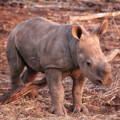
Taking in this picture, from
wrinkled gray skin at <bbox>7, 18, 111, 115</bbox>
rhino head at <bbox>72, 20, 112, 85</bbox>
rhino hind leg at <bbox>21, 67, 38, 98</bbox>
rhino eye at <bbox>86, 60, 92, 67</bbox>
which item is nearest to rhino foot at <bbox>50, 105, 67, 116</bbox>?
wrinkled gray skin at <bbox>7, 18, 111, 115</bbox>

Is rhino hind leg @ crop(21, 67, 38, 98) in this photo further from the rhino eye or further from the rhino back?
the rhino eye

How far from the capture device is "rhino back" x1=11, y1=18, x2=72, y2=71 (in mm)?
8523

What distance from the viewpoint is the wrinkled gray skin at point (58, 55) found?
815 centimetres

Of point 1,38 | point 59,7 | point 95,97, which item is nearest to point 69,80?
point 95,97

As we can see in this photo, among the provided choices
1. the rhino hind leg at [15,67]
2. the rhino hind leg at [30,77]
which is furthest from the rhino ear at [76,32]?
the rhino hind leg at [30,77]

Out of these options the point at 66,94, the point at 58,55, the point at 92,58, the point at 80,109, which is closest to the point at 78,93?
the point at 80,109

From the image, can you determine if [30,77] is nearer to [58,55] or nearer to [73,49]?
[58,55]

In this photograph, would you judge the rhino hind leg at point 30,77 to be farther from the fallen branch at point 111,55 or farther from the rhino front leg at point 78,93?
the fallen branch at point 111,55

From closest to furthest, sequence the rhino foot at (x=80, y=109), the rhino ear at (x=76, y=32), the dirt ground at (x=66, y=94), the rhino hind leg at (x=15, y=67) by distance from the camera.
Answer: the rhino ear at (x=76, y=32)
the dirt ground at (x=66, y=94)
the rhino foot at (x=80, y=109)
the rhino hind leg at (x=15, y=67)

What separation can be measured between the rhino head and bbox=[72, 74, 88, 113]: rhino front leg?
726mm

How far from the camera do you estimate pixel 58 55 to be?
851 centimetres

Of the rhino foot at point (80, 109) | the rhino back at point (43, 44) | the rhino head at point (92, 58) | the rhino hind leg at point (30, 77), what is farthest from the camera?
the rhino hind leg at point (30, 77)

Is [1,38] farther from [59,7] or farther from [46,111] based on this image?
[46,111]

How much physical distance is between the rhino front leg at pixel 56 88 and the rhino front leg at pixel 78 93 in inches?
15.7
